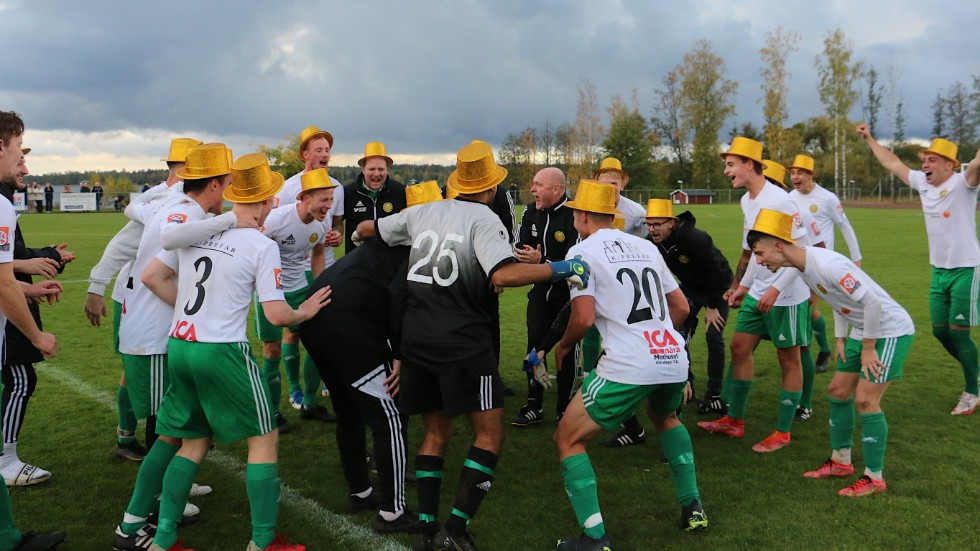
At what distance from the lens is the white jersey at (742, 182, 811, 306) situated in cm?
594

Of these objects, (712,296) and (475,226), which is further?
(712,296)

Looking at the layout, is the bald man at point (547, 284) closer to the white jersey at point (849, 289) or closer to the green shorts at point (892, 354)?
the white jersey at point (849, 289)

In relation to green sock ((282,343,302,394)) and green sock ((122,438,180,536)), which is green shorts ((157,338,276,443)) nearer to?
green sock ((122,438,180,536))

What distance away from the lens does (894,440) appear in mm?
6137

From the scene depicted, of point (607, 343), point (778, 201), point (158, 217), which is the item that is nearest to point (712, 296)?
point (778, 201)

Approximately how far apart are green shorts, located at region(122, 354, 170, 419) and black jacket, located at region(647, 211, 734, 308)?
4524mm

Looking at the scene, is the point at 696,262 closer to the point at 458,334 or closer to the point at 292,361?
the point at 458,334

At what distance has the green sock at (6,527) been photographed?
3.98 metres

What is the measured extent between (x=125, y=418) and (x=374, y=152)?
3624 millimetres

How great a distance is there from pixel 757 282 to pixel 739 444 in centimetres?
149

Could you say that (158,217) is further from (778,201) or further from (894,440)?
(894,440)

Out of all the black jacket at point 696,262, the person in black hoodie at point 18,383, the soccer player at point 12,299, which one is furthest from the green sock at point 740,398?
the person in black hoodie at point 18,383

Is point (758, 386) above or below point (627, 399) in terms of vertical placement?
below

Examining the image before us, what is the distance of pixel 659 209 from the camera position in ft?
21.6
